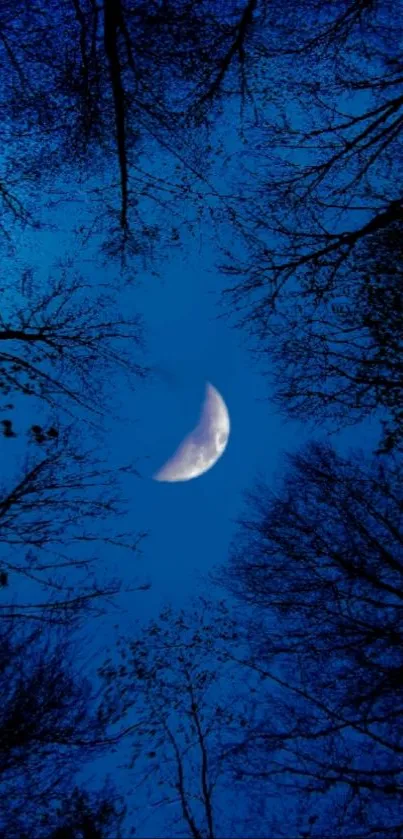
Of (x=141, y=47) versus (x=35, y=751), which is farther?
(x=35, y=751)

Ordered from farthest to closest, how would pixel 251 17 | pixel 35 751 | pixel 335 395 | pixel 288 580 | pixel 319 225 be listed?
1. pixel 288 580
2. pixel 35 751
3. pixel 335 395
4. pixel 319 225
5. pixel 251 17

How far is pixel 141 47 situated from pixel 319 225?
338 cm

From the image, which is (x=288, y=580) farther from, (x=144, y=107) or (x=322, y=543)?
(x=144, y=107)

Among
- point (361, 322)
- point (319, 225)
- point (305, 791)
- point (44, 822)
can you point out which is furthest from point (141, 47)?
point (44, 822)

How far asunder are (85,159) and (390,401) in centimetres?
596

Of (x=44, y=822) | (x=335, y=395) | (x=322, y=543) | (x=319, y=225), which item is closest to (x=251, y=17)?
(x=319, y=225)

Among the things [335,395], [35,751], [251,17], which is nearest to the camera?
[251,17]

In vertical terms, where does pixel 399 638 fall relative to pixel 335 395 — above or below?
below

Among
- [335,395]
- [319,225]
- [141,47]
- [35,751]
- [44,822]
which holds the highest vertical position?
[141,47]

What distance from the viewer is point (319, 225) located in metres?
6.19

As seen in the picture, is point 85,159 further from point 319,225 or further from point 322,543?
point 322,543

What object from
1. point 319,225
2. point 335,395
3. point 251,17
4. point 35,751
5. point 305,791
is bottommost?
point 305,791

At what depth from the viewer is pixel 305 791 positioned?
A: 20.6 feet

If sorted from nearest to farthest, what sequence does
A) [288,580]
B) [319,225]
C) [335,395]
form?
[319,225] < [335,395] < [288,580]
